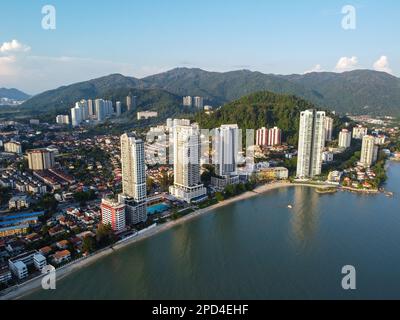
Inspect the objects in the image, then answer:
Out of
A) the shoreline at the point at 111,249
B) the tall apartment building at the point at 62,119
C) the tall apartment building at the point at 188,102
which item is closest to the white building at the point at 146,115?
the tall apartment building at the point at 62,119

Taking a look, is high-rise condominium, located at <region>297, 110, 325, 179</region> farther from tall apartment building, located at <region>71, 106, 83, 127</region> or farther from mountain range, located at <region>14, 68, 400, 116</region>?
mountain range, located at <region>14, 68, 400, 116</region>

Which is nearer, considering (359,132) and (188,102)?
(359,132)

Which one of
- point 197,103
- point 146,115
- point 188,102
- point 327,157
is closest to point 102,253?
point 327,157

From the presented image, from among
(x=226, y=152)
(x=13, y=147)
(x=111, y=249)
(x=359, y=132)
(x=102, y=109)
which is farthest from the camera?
(x=102, y=109)

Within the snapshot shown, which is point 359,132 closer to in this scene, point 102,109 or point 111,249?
point 111,249

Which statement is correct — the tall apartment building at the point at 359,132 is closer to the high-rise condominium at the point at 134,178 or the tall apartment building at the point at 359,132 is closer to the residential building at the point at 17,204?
the high-rise condominium at the point at 134,178

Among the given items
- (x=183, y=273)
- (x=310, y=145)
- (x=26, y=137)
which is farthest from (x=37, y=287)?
(x=26, y=137)
